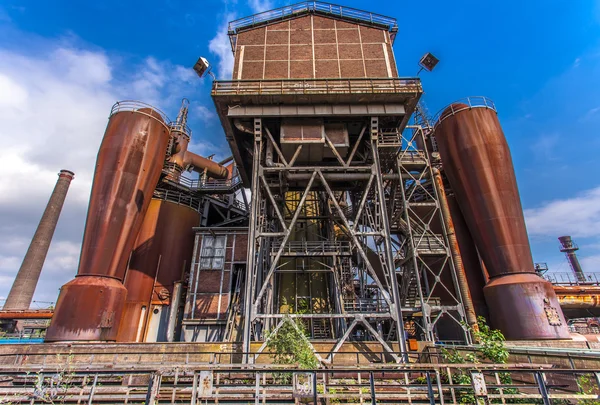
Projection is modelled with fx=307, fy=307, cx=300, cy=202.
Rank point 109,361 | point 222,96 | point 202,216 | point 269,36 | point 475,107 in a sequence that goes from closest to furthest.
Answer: point 109,361
point 222,96
point 269,36
point 475,107
point 202,216

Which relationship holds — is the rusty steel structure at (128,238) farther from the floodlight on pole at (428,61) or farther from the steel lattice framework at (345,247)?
the floodlight on pole at (428,61)

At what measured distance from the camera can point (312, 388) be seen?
505 centimetres

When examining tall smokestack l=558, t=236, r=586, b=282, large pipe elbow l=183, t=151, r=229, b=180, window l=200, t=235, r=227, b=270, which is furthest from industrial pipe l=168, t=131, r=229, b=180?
tall smokestack l=558, t=236, r=586, b=282

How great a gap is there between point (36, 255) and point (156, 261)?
2500 cm

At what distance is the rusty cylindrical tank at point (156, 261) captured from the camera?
1891 cm

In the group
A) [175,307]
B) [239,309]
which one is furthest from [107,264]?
[239,309]

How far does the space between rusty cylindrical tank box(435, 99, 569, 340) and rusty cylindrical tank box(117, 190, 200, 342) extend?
61.7 feet

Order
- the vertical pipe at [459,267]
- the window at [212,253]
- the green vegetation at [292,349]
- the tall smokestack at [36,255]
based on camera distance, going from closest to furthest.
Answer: the green vegetation at [292,349]
the vertical pipe at [459,267]
the window at [212,253]
the tall smokestack at [36,255]

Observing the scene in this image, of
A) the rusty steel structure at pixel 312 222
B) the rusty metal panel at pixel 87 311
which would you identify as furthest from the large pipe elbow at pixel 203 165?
the rusty metal panel at pixel 87 311

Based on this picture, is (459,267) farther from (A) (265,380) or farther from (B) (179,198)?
(B) (179,198)

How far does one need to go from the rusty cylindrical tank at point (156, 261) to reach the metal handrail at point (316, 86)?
11682 mm

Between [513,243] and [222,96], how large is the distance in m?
16.8

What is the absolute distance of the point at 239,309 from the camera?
1934cm

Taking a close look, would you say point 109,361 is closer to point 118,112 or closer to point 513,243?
point 118,112
